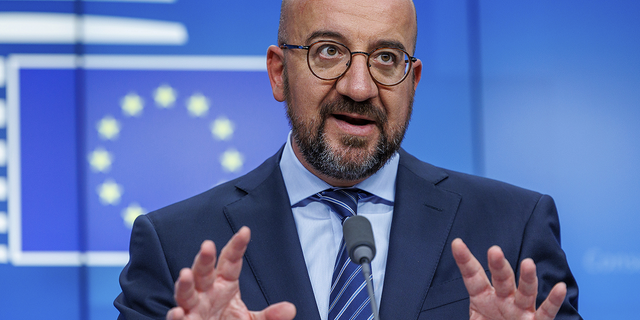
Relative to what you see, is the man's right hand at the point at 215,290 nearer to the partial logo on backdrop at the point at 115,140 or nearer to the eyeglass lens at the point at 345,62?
the eyeglass lens at the point at 345,62

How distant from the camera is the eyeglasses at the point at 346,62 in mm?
1464

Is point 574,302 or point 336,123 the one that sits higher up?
point 336,123

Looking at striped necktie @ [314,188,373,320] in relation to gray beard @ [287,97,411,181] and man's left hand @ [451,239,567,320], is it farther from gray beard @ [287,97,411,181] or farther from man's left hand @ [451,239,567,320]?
man's left hand @ [451,239,567,320]

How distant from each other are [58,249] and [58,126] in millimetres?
652

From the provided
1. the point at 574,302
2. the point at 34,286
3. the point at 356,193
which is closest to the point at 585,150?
the point at 574,302

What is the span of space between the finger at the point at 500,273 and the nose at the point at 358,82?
1.87 ft

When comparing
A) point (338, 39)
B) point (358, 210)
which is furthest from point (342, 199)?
point (338, 39)

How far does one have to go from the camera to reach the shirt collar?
1.56 m

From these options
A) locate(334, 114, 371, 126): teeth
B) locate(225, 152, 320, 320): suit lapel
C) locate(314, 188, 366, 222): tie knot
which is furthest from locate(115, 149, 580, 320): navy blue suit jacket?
locate(334, 114, 371, 126): teeth

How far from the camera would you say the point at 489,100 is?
2.86 meters

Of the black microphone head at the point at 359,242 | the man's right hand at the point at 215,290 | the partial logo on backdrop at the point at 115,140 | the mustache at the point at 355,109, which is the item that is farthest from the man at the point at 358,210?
the partial logo on backdrop at the point at 115,140

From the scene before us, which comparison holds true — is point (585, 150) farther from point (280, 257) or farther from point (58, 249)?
point (58, 249)

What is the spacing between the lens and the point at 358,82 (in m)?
1.43

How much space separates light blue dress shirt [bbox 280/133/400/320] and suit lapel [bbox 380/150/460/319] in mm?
38
